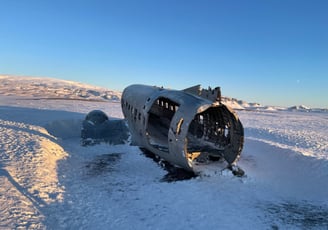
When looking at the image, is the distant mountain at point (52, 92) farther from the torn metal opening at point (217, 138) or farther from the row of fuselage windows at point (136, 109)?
the torn metal opening at point (217, 138)

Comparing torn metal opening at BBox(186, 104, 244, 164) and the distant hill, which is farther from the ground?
the distant hill

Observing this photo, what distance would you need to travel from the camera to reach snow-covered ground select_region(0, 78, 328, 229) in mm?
8250

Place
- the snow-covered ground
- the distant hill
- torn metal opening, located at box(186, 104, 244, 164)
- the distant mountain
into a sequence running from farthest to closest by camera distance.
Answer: the distant hill, the distant mountain, torn metal opening, located at box(186, 104, 244, 164), the snow-covered ground

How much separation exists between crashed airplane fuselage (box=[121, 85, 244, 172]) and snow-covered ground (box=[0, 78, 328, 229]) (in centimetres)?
114

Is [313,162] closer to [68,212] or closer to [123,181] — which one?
[123,181]

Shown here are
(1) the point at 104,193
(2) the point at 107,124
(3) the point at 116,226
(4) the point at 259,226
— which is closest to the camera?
(3) the point at 116,226

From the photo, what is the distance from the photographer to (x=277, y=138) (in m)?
22.7

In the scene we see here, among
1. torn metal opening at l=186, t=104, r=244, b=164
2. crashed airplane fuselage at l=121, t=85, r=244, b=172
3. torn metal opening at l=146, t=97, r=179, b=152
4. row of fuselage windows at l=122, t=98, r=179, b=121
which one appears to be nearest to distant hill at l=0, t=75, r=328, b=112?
row of fuselage windows at l=122, t=98, r=179, b=121

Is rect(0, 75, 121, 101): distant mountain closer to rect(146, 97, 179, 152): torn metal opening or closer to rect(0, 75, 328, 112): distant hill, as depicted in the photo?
rect(0, 75, 328, 112): distant hill

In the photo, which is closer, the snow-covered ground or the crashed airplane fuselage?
the snow-covered ground

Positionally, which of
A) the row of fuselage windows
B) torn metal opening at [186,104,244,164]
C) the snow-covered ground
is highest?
the row of fuselage windows

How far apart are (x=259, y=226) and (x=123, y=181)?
5765 millimetres

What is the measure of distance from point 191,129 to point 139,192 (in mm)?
9540

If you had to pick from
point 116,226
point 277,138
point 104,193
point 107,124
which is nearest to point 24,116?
point 107,124
